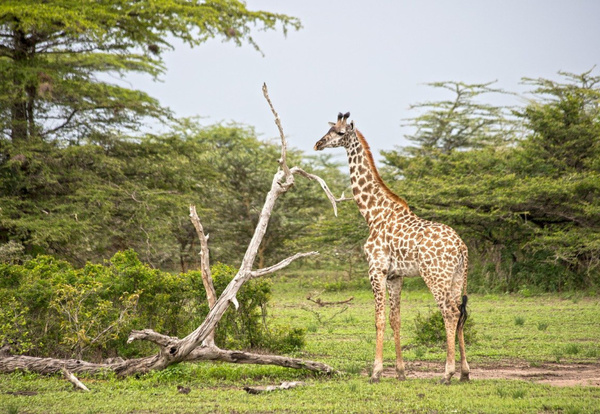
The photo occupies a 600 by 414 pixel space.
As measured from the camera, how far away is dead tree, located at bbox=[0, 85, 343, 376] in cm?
857

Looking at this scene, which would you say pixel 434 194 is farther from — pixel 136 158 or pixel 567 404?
pixel 567 404

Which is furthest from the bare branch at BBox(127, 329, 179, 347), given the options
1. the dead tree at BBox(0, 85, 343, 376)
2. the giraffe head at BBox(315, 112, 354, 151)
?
the giraffe head at BBox(315, 112, 354, 151)

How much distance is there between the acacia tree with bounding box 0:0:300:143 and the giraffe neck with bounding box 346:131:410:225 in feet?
39.8

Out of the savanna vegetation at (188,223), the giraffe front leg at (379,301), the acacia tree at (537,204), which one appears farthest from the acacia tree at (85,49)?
the giraffe front leg at (379,301)

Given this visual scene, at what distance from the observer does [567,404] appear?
727 cm

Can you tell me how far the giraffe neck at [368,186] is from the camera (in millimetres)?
9828

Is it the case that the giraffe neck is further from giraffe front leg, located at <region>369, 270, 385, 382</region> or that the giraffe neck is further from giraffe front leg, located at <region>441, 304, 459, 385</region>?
giraffe front leg, located at <region>441, 304, 459, 385</region>

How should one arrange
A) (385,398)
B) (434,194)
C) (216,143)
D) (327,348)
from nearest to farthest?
(385,398), (327,348), (434,194), (216,143)

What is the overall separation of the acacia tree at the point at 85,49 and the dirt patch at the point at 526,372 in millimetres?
14124

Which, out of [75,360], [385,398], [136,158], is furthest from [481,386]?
[136,158]

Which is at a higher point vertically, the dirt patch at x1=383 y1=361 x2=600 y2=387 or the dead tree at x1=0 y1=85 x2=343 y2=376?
the dead tree at x1=0 y1=85 x2=343 y2=376

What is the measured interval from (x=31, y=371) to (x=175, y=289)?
2439 millimetres

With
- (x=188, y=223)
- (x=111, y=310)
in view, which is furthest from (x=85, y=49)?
(x=111, y=310)

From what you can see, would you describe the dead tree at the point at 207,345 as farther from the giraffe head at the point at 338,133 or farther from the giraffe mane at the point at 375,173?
the giraffe mane at the point at 375,173
